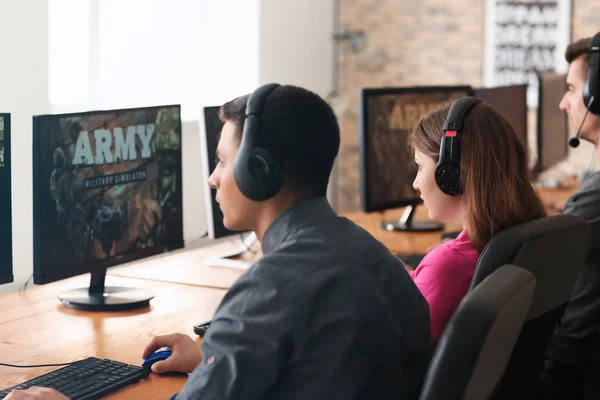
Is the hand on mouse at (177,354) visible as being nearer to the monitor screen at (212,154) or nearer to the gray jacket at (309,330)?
the gray jacket at (309,330)

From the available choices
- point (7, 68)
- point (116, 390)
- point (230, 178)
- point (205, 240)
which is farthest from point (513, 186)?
point (205, 240)

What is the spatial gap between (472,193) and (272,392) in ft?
2.53

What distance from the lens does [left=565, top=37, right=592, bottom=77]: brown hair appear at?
287 centimetres

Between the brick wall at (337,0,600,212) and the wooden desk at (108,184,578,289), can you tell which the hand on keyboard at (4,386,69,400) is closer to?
the wooden desk at (108,184,578,289)

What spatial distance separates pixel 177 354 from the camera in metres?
1.73

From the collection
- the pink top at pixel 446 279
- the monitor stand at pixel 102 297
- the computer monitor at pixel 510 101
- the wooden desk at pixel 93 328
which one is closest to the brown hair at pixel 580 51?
the computer monitor at pixel 510 101

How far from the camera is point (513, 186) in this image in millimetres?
1804

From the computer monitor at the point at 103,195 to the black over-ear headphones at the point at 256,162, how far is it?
81 centimetres

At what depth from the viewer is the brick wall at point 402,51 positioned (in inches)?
231

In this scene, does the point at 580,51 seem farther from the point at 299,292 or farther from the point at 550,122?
the point at 299,292

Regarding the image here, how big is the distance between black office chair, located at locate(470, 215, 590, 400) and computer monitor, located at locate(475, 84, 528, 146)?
2194mm

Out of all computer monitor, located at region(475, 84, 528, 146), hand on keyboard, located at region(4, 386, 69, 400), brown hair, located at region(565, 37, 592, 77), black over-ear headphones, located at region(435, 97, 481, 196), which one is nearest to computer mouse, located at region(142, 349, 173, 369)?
hand on keyboard, located at region(4, 386, 69, 400)

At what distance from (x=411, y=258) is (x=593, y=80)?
84 centimetres

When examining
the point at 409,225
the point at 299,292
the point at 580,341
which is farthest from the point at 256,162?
the point at 409,225
